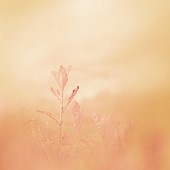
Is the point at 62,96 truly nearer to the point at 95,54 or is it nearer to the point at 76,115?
the point at 76,115

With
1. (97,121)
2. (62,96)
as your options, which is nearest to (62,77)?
(62,96)

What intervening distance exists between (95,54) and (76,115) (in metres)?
0.27

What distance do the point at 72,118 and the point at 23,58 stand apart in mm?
348

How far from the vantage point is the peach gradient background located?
4.44ft

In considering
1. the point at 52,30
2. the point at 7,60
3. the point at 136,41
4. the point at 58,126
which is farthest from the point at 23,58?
the point at 136,41

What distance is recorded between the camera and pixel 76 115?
139 cm

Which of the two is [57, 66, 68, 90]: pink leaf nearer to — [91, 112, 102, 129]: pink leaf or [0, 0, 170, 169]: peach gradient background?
[0, 0, 170, 169]: peach gradient background

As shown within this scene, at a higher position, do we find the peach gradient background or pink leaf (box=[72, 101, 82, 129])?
the peach gradient background

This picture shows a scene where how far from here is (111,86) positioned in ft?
4.53

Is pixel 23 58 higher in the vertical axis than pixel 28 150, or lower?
higher

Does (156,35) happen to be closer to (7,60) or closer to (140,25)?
(140,25)

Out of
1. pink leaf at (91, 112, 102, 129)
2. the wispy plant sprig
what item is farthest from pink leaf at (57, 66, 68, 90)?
pink leaf at (91, 112, 102, 129)

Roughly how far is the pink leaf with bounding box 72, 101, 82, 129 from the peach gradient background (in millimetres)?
34

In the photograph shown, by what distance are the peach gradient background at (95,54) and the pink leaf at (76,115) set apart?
0.03 m
